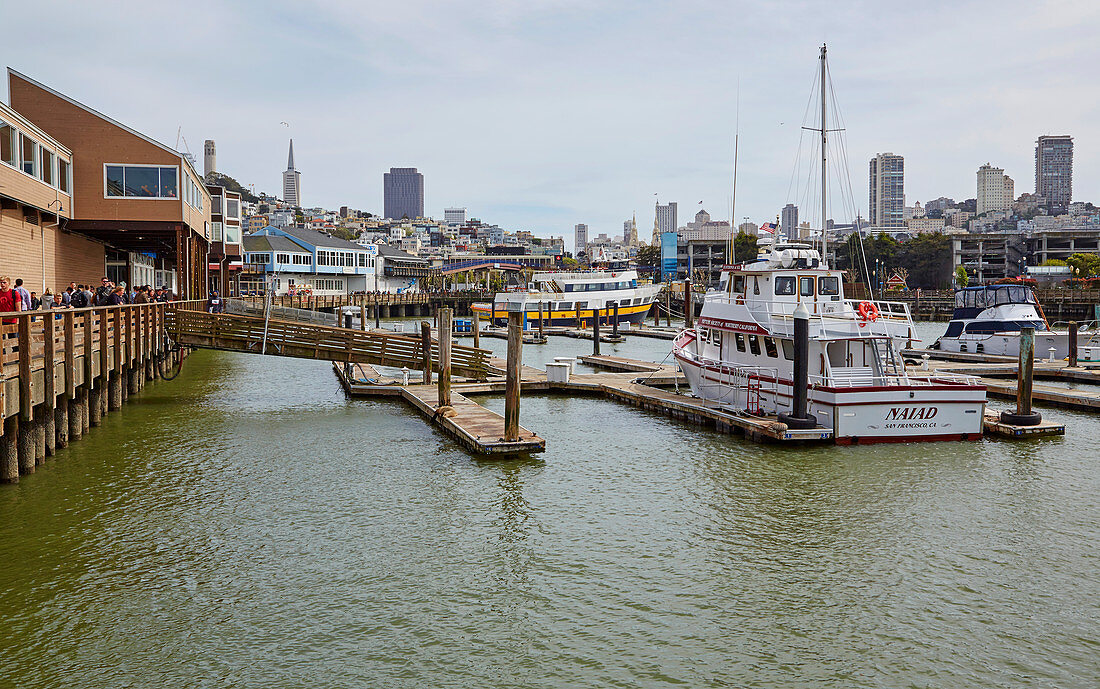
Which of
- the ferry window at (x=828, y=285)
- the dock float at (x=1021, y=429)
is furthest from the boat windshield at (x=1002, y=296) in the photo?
the dock float at (x=1021, y=429)

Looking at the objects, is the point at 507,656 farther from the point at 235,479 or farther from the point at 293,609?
the point at 235,479

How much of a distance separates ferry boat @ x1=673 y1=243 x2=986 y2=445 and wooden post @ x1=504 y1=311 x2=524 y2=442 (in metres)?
6.71

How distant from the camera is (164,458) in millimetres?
18203

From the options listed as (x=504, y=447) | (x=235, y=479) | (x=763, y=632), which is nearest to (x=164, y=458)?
(x=235, y=479)

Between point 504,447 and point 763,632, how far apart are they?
919 centimetres

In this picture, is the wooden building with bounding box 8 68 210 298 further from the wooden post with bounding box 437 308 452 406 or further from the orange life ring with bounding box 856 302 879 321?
the orange life ring with bounding box 856 302 879 321

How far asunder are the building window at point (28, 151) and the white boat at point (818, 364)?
2075 centimetres

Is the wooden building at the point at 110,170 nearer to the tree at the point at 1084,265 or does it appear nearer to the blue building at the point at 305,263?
the blue building at the point at 305,263

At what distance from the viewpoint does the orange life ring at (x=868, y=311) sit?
69.3ft

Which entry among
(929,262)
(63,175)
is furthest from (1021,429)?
(929,262)

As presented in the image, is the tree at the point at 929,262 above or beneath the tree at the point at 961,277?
above

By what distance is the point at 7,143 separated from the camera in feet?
76.7

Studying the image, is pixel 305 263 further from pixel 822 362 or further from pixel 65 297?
pixel 822 362

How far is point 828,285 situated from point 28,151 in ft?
78.9
